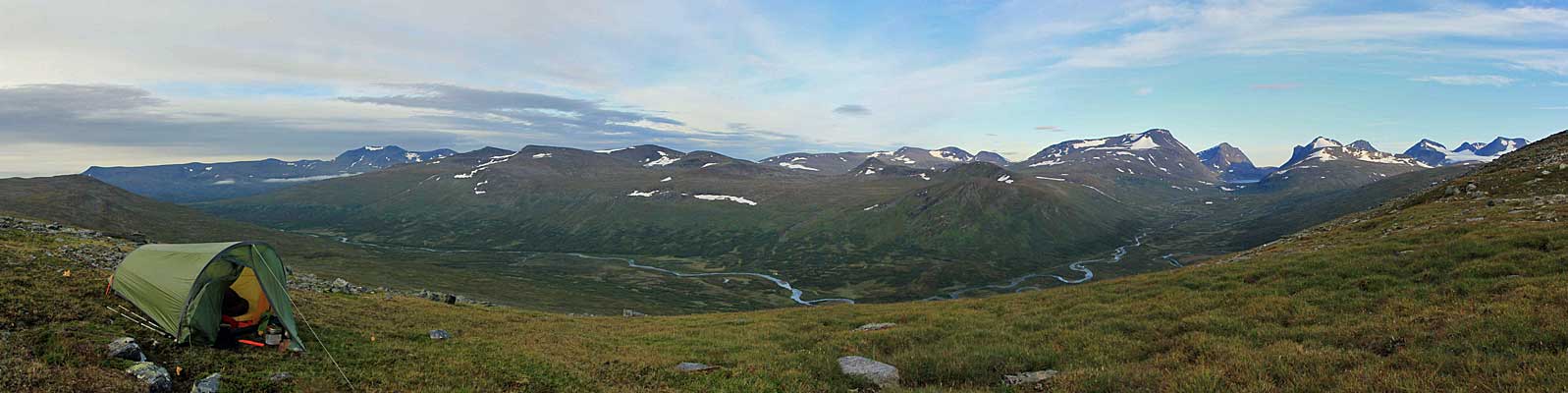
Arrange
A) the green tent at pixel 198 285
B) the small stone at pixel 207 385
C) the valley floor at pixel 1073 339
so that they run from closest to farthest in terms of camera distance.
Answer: the valley floor at pixel 1073 339 → the small stone at pixel 207 385 → the green tent at pixel 198 285

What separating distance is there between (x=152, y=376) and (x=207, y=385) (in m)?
1.19

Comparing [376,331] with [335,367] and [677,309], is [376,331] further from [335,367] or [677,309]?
[677,309]

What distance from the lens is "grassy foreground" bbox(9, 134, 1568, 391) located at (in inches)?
523

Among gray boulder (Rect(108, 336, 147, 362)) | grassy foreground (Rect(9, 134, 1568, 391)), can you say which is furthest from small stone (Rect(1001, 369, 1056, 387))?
gray boulder (Rect(108, 336, 147, 362))

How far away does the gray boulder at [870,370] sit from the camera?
17.7 m

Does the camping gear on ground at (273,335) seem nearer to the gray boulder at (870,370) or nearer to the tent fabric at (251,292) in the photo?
the tent fabric at (251,292)

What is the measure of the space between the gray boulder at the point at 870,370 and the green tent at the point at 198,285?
18.4m

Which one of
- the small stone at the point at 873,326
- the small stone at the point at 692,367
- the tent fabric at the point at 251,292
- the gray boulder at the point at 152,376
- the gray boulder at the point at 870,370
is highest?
the tent fabric at the point at 251,292

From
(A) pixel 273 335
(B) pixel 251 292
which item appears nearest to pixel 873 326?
(A) pixel 273 335

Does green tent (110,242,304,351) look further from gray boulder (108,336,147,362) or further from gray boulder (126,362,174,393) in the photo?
gray boulder (126,362,174,393)

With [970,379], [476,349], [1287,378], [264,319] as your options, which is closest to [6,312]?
[264,319]

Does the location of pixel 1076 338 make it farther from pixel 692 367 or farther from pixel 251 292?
pixel 251 292

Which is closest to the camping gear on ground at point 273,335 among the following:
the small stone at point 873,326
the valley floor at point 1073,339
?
the valley floor at point 1073,339

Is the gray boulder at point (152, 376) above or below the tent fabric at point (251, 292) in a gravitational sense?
below
